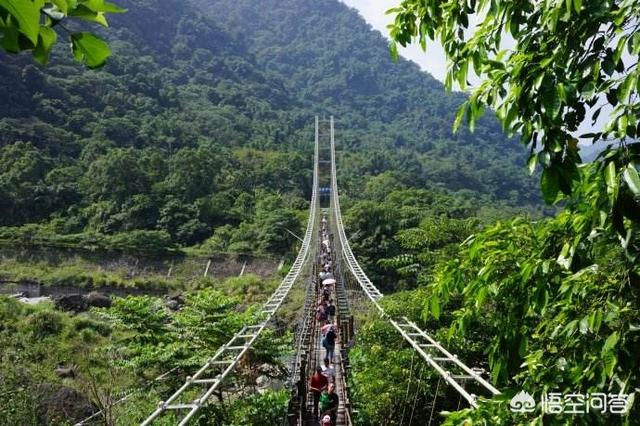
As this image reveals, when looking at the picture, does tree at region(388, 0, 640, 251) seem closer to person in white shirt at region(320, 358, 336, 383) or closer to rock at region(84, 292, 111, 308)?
person in white shirt at region(320, 358, 336, 383)

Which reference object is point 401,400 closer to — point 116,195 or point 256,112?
point 116,195

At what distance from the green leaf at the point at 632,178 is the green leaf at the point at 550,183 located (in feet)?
0.40

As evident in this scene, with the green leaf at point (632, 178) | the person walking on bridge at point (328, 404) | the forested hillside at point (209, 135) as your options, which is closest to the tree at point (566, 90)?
the green leaf at point (632, 178)

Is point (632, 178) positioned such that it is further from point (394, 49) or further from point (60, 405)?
point (60, 405)

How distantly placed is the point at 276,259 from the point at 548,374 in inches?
841

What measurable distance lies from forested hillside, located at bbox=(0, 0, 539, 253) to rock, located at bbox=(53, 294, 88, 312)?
617 cm

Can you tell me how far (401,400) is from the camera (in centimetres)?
502

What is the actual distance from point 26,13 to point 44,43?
4.6 inches

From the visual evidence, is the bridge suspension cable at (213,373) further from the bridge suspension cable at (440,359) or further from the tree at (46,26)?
the tree at (46,26)

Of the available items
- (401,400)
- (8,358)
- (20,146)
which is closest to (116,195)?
(20,146)

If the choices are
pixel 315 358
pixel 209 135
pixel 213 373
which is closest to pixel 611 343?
pixel 213 373

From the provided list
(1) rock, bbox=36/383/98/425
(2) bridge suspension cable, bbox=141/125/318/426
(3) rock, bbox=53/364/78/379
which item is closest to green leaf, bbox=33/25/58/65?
(2) bridge suspension cable, bbox=141/125/318/426

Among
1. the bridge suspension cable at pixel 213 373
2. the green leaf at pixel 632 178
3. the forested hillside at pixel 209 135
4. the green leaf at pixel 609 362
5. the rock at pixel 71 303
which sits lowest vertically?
the rock at pixel 71 303

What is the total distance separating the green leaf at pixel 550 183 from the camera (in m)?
0.91
